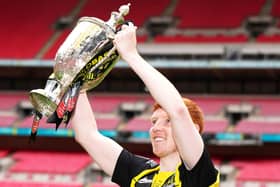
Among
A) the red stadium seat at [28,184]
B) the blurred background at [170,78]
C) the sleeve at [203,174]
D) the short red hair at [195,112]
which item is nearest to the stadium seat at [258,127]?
the blurred background at [170,78]

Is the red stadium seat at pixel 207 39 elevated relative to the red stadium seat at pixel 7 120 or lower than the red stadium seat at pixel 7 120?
elevated

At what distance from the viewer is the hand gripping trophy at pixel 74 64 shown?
250 centimetres

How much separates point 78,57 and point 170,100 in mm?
360

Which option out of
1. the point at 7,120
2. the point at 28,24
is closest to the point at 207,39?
the point at 28,24

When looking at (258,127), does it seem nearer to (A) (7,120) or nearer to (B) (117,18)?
(A) (7,120)

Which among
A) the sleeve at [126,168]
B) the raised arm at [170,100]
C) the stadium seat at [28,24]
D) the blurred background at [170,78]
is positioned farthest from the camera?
the stadium seat at [28,24]

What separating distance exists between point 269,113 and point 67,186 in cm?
603

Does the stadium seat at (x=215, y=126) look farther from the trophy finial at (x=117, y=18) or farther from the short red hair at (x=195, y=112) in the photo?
the trophy finial at (x=117, y=18)

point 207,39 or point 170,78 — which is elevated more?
point 207,39

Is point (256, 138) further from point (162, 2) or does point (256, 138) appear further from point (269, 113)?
point (162, 2)

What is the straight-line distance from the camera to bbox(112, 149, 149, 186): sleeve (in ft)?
9.52

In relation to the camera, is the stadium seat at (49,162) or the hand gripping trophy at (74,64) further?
the stadium seat at (49,162)

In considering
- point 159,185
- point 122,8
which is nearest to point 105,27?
point 122,8

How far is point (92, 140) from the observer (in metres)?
2.97
